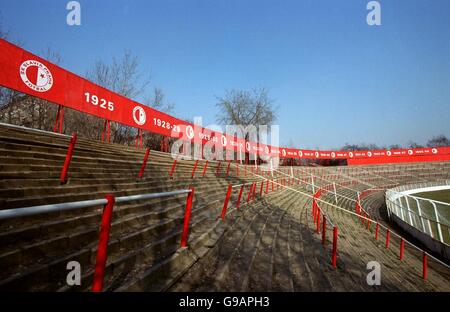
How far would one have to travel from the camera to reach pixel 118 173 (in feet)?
24.5

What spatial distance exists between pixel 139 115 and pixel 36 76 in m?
6.35

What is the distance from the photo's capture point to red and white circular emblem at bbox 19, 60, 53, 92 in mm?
9008

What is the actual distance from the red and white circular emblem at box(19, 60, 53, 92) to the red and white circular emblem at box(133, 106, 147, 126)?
530cm

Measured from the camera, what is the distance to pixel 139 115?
15453 mm

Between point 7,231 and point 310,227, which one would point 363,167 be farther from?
point 7,231

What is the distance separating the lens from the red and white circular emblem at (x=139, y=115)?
1509 cm

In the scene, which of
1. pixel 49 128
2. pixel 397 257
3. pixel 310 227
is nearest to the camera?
pixel 310 227

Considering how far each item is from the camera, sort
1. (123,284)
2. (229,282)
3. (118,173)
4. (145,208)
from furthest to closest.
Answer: (118,173), (145,208), (229,282), (123,284)

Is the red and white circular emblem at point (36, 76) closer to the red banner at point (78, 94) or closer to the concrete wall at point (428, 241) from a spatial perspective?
the red banner at point (78, 94)

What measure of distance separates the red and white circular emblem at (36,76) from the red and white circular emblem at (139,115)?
5.30 m

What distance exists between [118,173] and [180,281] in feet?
17.0

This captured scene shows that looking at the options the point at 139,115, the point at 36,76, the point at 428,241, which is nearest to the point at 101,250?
the point at 36,76

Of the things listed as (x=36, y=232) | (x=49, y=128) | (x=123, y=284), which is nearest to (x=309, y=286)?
(x=123, y=284)

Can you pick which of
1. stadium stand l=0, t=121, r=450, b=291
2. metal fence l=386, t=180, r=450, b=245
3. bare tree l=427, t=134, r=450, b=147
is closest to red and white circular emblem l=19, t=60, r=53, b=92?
stadium stand l=0, t=121, r=450, b=291
